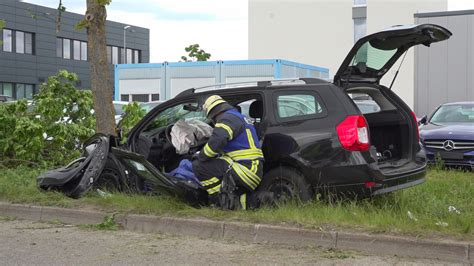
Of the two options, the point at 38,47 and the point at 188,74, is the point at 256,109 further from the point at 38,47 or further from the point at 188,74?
the point at 38,47

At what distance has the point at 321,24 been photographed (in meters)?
40.1

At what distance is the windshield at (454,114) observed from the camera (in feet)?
37.5

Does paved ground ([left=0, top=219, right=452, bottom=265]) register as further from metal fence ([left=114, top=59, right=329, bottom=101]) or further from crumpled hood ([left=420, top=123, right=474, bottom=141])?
metal fence ([left=114, top=59, right=329, bottom=101])

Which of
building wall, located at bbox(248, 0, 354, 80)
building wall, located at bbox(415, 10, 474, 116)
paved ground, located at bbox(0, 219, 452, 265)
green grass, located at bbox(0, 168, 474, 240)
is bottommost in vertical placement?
paved ground, located at bbox(0, 219, 452, 265)

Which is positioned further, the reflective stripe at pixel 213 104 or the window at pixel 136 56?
the window at pixel 136 56

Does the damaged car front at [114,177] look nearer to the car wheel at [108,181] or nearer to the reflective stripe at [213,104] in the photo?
the car wheel at [108,181]

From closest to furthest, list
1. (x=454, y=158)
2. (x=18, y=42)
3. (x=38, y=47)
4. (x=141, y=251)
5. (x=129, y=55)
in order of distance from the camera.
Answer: (x=141, y=251)
(x=454, y=158)
(x=18, y=42)
(x=38, y=47)
(x=129, y=55)

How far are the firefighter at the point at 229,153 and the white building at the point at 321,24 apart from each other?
102 feet

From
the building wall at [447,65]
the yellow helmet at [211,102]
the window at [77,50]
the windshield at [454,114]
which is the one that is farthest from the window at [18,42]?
the yellow helmet at [211,102]

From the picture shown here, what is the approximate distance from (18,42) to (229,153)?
4688 cm

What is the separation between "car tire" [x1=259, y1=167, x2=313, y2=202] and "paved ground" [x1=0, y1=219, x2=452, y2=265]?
80 cm

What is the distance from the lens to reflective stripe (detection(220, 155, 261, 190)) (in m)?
6.37

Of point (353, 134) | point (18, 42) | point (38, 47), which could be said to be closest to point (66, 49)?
point (38, 47)

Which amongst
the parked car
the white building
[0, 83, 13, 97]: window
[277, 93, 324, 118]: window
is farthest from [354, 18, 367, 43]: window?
[277, 93, 324, 118]: window
